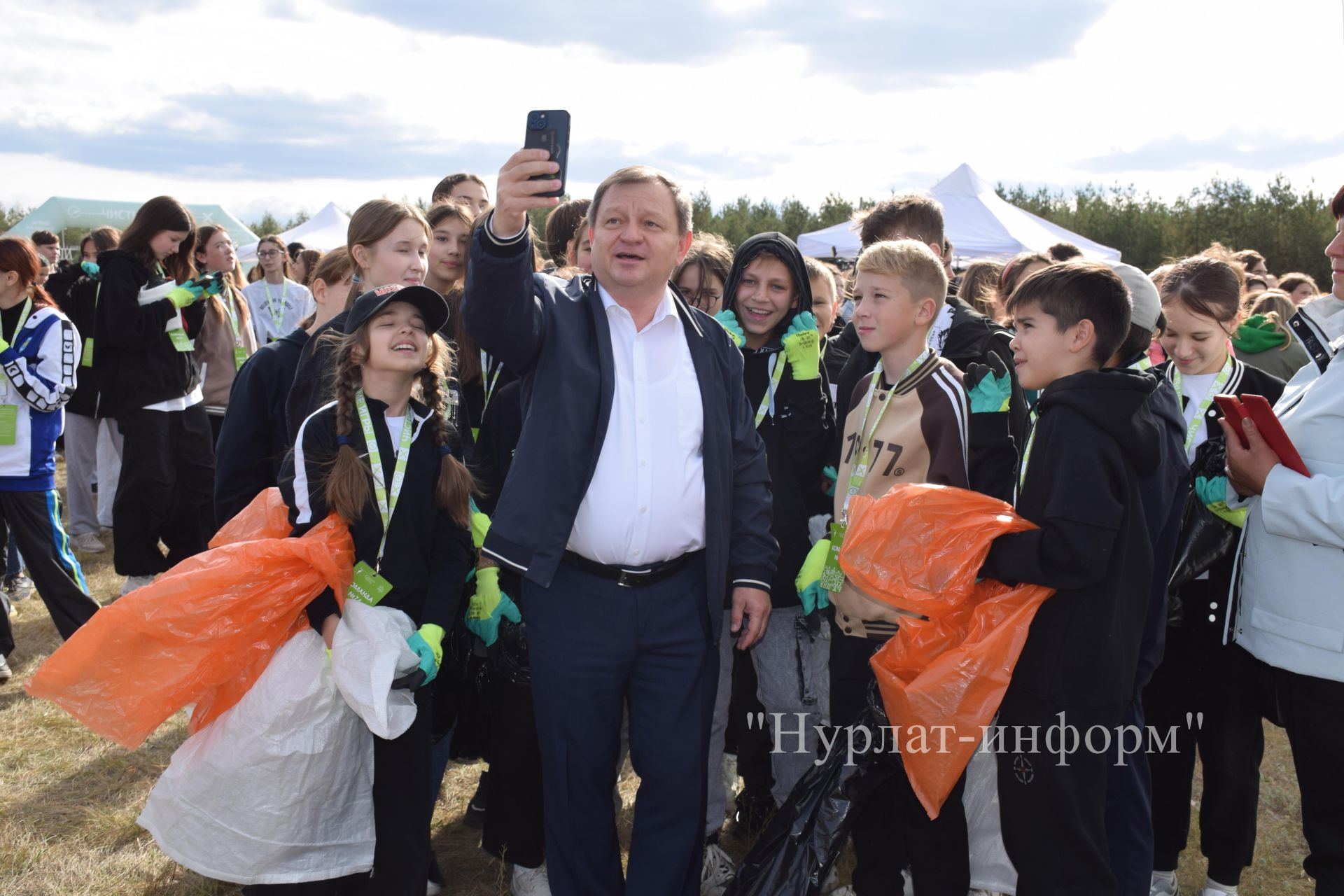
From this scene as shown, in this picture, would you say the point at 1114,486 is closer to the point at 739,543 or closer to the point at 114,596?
the point at 739,543

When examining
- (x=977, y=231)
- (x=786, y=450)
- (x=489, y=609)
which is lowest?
(x=489, y=609)

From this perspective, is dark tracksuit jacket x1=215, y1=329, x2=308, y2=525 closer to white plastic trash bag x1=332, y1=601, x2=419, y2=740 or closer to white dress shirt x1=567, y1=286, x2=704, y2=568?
white plastic trash bag x1=332, y1=601, x2=419, y2=740

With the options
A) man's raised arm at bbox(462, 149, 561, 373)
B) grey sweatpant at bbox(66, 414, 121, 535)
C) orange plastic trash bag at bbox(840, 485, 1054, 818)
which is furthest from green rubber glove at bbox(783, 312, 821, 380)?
grey sweatpant at bbox(66, 414, 121, 535)

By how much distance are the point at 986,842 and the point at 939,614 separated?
3.35 feet

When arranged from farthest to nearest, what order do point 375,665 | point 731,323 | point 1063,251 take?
point 1063,251, point 731,323, point 375,665

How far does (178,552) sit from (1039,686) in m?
5.28

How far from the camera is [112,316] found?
5164 millimetres

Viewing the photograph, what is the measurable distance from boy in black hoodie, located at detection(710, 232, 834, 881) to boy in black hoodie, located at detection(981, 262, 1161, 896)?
842 mm

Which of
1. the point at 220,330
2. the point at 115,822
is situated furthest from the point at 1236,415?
the point at 220,330

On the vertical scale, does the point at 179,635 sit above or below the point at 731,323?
below

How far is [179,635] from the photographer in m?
2.43

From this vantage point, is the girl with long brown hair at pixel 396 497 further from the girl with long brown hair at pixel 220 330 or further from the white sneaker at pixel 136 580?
the girl with long brown hair at pixel 220 330

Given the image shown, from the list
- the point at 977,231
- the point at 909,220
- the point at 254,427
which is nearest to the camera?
the point at 254,427

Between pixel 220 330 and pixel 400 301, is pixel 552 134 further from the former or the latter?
pixel 220 330
